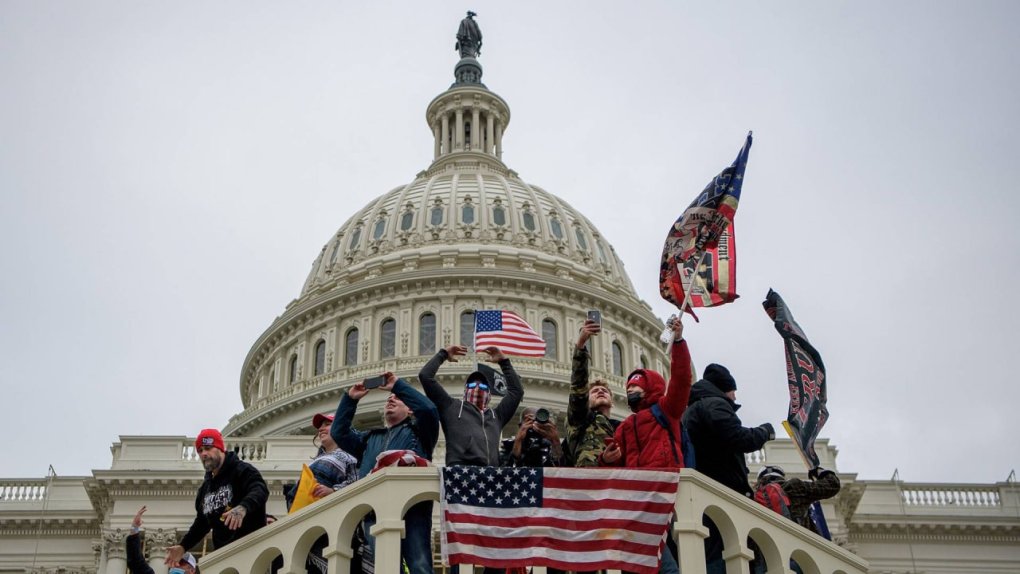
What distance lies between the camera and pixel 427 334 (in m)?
65.8

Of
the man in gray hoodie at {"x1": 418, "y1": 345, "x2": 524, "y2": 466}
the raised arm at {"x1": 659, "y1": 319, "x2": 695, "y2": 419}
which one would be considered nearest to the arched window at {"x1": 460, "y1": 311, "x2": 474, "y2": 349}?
the man in gray hoodie at {"x1": 418, "y1": 345, "x2": 524, "y2": 466}

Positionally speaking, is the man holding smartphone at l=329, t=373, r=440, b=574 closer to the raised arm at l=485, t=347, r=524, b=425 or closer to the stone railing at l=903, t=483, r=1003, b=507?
the raised arm at l=485, t=347, r=524, b=425

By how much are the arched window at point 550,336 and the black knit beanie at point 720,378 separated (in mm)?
53239

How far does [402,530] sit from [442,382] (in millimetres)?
48343

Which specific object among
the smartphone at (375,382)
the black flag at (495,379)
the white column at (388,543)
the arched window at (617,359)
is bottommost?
the white column at (388,543)

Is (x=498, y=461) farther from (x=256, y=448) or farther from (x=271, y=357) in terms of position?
Answer: (x=271, y=357)

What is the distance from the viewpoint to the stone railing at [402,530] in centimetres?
917

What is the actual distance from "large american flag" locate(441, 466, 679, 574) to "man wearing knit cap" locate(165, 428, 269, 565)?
202 centimetres

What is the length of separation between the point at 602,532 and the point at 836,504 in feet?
123

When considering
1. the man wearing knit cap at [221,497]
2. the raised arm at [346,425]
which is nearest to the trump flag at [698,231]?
the raised arm at [346,425]

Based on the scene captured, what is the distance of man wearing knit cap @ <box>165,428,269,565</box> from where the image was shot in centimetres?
1052

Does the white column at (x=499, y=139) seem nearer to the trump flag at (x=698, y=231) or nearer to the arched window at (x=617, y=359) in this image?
the arched window at (x=617, y=359)

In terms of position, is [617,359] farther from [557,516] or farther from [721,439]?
[557,516]

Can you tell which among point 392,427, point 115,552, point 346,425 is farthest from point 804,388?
point 115,552
